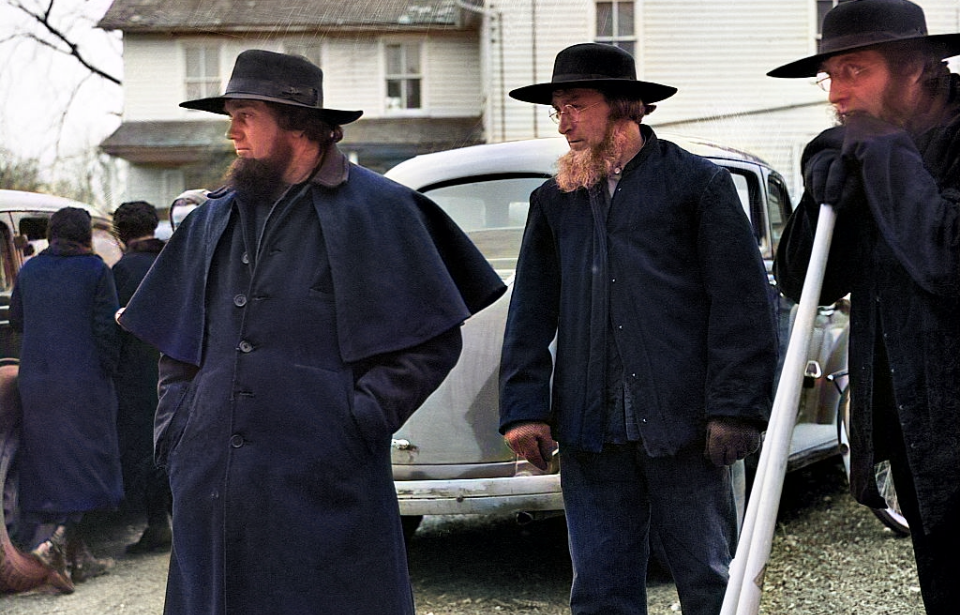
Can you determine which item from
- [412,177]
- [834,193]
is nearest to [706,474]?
[834,193]

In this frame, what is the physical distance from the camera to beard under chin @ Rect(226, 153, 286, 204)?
3.16 meters

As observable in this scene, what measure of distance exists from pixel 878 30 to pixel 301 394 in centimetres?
163

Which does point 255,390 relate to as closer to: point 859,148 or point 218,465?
point 218,465

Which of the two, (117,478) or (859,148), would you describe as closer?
(859,148)

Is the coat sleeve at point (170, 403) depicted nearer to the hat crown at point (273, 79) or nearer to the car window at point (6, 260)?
the hat crown at point (273, 79)

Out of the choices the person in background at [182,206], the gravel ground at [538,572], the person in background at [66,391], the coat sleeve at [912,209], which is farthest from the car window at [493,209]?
the coat sleeve at [912,209]

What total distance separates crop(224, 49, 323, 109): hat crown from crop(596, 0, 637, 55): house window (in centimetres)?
507

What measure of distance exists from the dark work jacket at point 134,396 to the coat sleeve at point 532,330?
12.1ft

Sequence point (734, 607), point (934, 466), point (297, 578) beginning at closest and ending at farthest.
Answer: point (734, 607) < point (934, 466) < point (297, 578)

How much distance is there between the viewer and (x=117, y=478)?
20.8 feet

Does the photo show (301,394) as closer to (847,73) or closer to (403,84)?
(847,73)

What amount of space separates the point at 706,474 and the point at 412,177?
121 inches

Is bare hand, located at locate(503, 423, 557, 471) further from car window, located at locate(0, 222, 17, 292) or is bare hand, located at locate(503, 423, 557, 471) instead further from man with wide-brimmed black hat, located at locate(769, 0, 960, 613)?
car window, located at locate(0, 222, 17, 292)

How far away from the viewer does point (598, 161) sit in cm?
343
